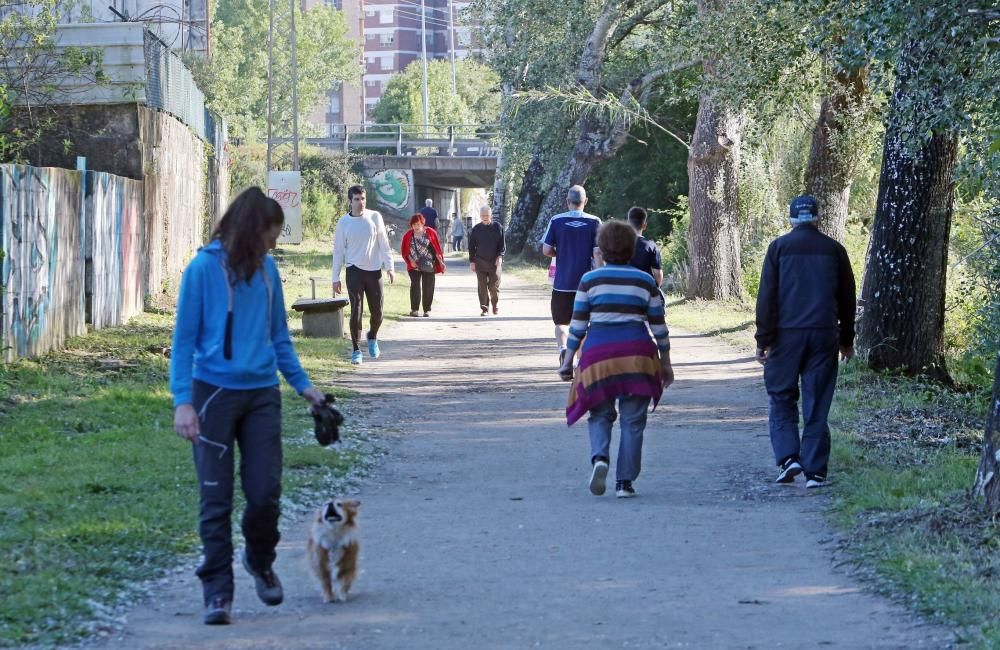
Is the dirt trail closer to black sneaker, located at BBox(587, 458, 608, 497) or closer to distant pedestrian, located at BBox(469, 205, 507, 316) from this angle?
black sneaker, located at BBox(587, 458, 608, 497)

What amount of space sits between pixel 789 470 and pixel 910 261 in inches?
219

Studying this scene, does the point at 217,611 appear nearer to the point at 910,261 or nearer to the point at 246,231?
the point at 246,231

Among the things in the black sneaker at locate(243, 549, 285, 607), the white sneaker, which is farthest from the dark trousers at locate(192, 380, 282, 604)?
the white sneaker

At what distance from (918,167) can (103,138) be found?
1168 centimetres

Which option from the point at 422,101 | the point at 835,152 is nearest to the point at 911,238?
the point at 835,152

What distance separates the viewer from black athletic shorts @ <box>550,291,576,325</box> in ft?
42.8

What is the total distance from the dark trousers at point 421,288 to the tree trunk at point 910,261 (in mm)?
9160

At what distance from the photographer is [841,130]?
18062mm

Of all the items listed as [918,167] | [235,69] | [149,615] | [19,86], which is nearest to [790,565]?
[149,615]

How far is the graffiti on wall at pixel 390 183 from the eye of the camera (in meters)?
70.4

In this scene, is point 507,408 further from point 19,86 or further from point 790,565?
point 19,86

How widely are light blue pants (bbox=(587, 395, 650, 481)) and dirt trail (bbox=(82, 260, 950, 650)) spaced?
0.72ft

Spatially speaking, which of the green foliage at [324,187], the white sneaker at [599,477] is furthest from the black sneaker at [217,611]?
the green foliage at [324,187]

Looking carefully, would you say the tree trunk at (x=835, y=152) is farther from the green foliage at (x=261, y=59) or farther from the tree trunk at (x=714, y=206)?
the green foliage at (x=261, y=59)
